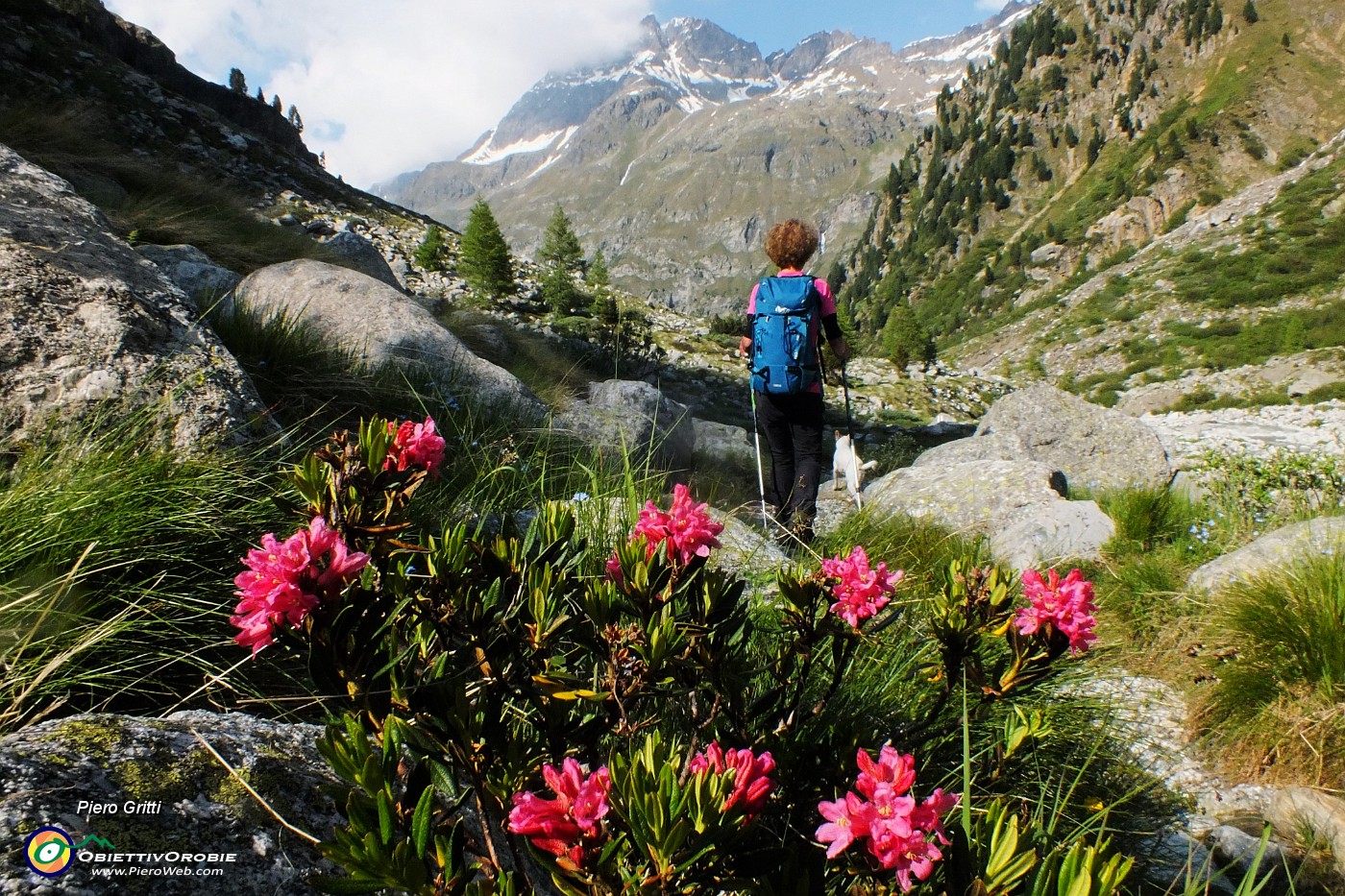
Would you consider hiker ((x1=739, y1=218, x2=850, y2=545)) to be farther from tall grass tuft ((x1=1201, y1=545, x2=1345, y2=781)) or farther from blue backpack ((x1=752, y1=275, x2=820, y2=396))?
tall grass tuft ((x1=1201, y1=545, x2=1345, y2=781))

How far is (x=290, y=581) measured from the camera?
0.97 metres

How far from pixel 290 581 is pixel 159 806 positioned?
0.41 m

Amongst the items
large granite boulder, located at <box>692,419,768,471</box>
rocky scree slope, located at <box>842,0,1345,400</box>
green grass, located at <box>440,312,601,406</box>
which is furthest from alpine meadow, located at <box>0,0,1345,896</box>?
rocky scree slope, located at <box>842,0,1345,400</box>

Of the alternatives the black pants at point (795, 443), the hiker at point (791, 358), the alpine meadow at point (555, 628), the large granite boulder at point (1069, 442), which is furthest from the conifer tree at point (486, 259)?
the black pants at point (795, 443)

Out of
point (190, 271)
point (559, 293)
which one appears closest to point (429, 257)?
point (559, 293)

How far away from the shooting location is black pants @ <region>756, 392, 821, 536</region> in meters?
5.15

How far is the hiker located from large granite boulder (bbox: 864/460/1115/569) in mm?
673

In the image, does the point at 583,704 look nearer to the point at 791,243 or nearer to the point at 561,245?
the point at 791,243

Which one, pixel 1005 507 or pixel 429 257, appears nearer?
pixel 1005 507

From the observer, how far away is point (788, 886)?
85 cm

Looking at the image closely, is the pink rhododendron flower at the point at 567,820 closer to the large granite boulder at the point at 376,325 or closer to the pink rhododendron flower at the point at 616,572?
the pink rhododendron flower at the point at 616,572

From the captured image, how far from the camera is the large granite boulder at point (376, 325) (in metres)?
5.33

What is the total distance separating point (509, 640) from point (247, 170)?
3132cm
